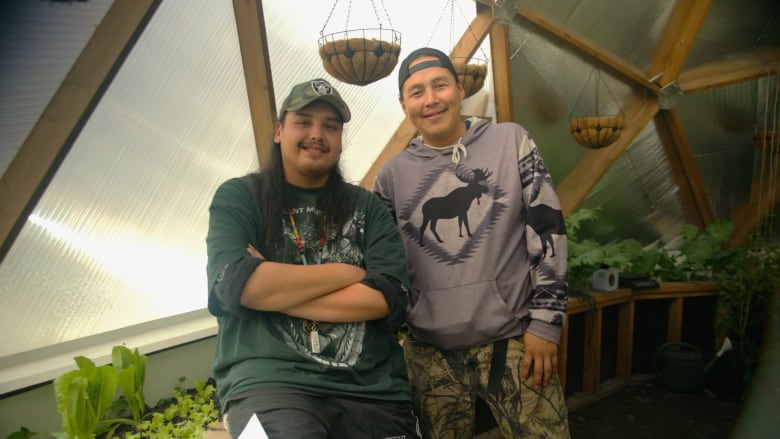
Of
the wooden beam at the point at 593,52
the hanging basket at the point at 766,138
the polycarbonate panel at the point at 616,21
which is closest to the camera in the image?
the wooden beam at the point at 593,52

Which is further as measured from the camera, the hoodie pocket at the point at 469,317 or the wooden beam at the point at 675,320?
the wooden beam at the point at 675,320

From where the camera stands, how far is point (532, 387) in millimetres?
2018

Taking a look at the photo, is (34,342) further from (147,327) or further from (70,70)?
(70,70)

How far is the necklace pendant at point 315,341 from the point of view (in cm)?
166

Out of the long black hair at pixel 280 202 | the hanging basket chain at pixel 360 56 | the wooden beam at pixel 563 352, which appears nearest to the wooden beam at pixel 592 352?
the wooden beam at pixel 563 352

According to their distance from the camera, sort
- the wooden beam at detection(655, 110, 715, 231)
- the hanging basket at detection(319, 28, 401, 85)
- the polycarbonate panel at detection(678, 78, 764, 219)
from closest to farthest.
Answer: the hanging basket at detection(319, 28, 401, 85)
the wooden beam at detection(655, 110, 715, 231)
the polycarbonate panel at detection(678, 78, 764, 219)

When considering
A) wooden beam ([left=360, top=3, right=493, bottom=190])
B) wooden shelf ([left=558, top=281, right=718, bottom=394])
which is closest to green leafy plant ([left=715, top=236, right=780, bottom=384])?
wooden shelf ([left=558, top=281, right=718, bottom=394])

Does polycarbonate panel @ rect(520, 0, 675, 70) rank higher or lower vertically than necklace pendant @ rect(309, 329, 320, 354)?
higher

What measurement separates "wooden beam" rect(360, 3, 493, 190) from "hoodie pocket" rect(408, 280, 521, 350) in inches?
89.6

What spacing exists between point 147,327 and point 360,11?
2.50 metres

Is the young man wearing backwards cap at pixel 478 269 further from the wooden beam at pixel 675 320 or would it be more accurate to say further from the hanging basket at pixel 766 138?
the hanging basket at pixel 766 138

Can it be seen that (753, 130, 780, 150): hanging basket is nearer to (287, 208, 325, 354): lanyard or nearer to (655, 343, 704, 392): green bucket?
(655, 343, 704, 392): green bucket

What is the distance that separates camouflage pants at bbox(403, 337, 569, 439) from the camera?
6.59ft

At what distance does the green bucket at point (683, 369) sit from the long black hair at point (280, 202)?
358 centimetres
